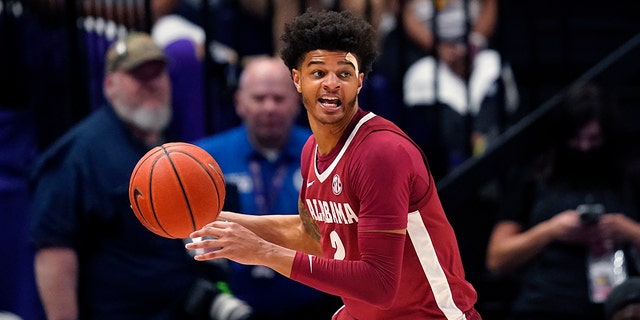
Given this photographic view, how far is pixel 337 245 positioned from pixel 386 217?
379mm

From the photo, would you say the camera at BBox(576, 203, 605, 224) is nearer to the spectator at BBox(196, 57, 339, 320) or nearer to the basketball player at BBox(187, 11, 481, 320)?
the spectator at BBox(196, 57, 339, 320)

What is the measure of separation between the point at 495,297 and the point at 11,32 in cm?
319

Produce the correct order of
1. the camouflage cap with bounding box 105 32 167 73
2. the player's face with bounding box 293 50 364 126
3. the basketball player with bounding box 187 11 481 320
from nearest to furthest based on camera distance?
the basketball player with bounding box 187 11 481 320 → the player's face with bounding box 293 50 364 126 → the camouflage cap with bounding box 105 32 167 73

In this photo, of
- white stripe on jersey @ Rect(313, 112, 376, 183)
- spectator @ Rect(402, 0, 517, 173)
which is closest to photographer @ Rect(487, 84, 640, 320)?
spectator @ Rect(402, 0, 517, 173)

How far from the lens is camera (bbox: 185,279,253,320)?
5.59 m

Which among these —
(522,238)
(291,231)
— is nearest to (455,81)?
(522,238)

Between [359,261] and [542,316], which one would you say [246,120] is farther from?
[359,261]

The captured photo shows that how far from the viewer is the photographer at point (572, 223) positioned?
5.64 metres

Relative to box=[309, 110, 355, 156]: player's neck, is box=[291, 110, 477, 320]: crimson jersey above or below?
below

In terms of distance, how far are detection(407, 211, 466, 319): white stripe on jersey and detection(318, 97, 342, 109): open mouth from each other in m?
0.45

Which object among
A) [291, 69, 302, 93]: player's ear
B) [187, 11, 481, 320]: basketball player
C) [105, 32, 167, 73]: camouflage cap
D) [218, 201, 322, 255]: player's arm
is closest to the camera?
[187, 11, 481, 320]: basketball player

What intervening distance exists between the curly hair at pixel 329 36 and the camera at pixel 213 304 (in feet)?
6.28

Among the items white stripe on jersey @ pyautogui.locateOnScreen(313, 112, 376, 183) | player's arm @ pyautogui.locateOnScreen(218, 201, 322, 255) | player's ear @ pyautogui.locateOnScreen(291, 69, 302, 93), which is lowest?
player's arm @ pyautogui.locateOnScreen(218, 201, 322, 255)

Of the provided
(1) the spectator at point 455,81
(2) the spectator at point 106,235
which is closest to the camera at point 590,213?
(1) the spectator at point 455,81
